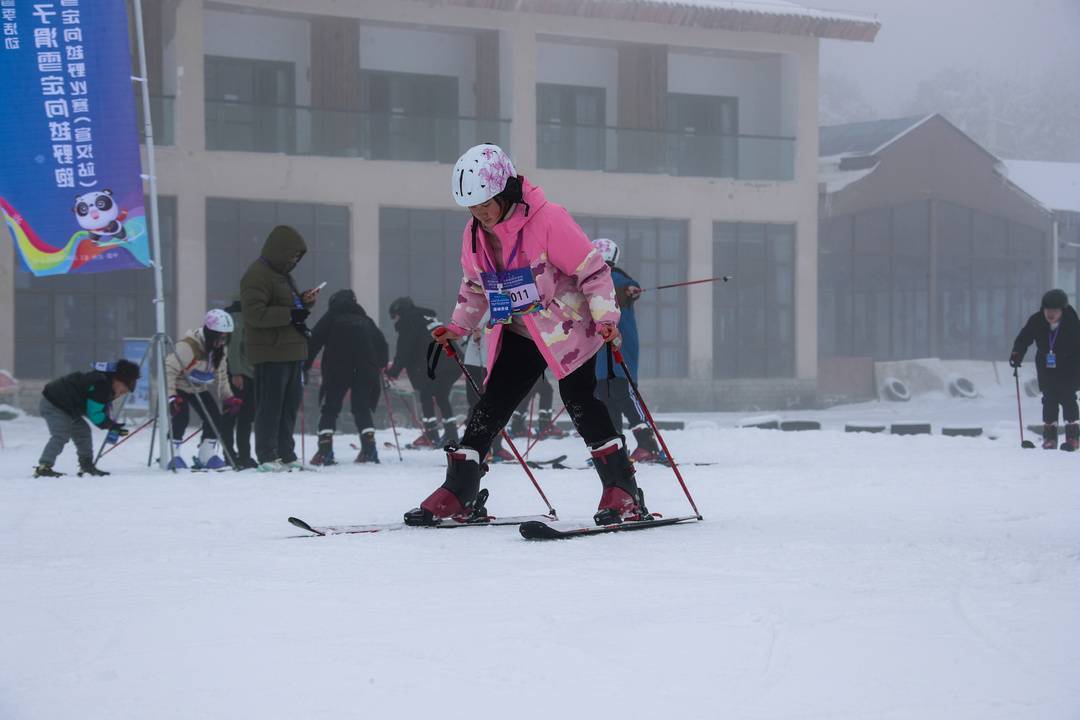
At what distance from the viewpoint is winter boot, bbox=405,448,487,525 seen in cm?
562

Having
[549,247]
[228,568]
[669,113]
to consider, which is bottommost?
[228,568]

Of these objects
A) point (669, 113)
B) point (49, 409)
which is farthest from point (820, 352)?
point (49, 409)

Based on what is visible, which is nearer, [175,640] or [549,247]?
[175,640]

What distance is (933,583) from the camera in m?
4.02

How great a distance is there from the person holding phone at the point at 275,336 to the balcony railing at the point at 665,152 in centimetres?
1385

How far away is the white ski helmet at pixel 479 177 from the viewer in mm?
5332

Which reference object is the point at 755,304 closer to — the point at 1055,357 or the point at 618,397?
the point at 1055,357

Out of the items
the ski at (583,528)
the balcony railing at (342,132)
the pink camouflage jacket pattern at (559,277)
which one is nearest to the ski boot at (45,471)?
the pink camouflage jacket pattern at (559,277)

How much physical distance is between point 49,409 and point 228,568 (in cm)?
575

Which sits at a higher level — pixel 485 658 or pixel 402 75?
pixel 402 75

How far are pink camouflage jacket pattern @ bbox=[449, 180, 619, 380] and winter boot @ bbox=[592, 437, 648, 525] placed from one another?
13.9 inches

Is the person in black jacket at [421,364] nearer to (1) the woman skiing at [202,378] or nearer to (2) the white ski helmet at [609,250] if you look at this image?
(1) the woman skiing at [202,378]

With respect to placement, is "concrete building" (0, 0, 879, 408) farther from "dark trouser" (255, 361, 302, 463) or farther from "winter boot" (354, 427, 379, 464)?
"dark trouser" (255, 361, 302, 463)

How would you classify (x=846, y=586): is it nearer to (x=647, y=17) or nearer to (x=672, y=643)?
(x=672, y=643)
